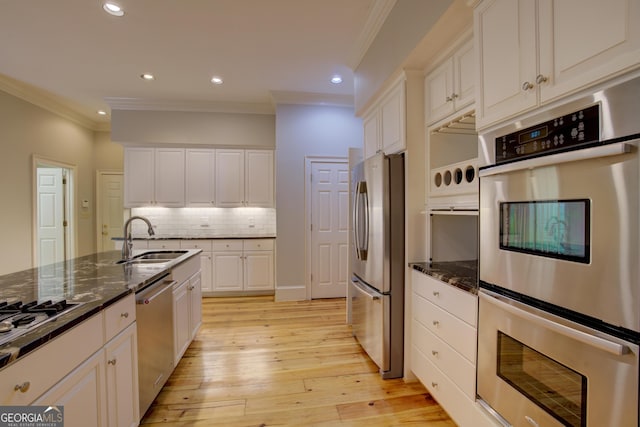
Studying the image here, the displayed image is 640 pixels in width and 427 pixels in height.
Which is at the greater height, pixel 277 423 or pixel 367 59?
pixel 367 59

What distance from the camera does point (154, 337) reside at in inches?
74.4

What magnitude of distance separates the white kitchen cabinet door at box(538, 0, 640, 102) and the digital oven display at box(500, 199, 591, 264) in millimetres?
399

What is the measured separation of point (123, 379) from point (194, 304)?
4.24 feet

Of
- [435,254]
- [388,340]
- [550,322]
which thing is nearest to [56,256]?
[388,340]

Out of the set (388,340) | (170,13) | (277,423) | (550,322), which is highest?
(170,13)

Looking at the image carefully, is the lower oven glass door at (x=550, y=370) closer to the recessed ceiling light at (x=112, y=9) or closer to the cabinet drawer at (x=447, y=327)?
the cabinet drawer at (x=447, y=327)

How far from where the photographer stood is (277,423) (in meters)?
1.81

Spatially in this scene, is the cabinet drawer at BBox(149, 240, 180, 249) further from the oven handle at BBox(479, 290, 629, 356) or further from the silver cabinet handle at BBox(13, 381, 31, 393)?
the oven handle at BBox(479, 290, 629, 356)

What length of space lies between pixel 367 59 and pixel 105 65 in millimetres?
3025

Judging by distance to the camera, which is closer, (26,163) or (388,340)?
(388,340)

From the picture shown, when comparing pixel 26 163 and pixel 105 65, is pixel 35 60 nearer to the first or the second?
pixel 105 65

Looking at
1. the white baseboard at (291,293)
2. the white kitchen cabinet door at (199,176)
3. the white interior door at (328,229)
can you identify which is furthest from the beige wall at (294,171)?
the white kitchen cabinet door at (199,176)

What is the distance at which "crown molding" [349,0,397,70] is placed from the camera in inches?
91.2

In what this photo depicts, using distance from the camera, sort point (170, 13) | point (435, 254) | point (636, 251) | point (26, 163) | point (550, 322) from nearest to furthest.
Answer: point (636, 251) < point (550, 322) < point (435, 254) < point (170, 13) < point (26, 163)
